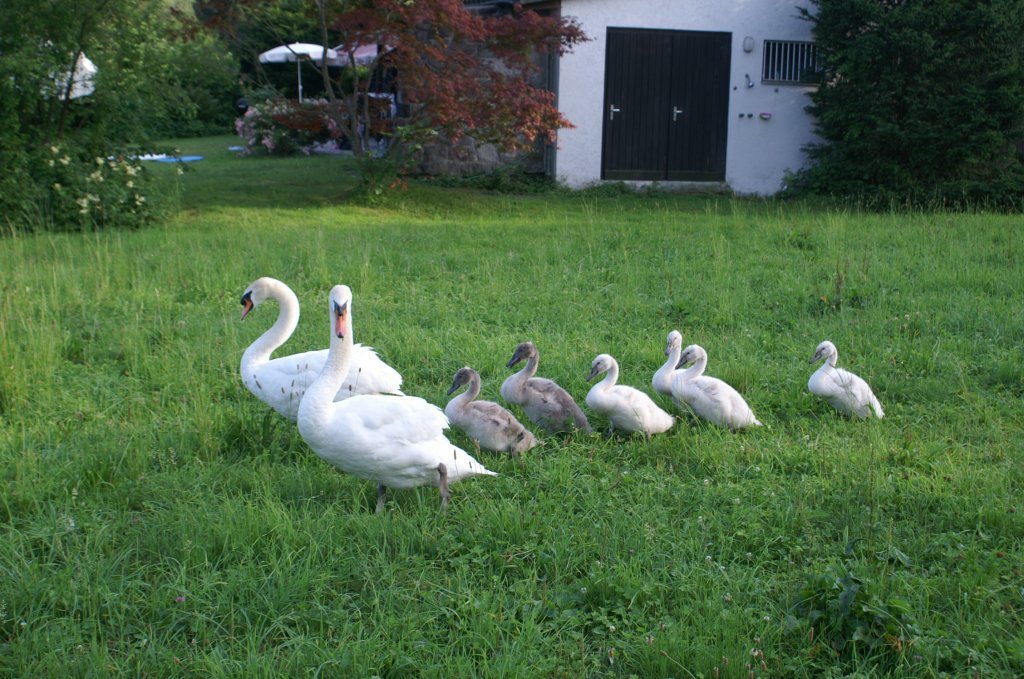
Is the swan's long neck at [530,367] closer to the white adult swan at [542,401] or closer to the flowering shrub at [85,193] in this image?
the white adult swan at [542,401]

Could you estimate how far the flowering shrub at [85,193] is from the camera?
11.9 meters

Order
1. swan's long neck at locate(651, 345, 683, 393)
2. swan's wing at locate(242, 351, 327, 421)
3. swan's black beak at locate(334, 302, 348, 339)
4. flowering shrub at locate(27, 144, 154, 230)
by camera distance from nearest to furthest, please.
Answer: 1. swan's black beak at locate(334, 302, 348, 339)
2. swan's wing at locate(242, 351, 327, 421)
3. swan's long neck at locate(651, 345, 683, 393)
4. flowering shrub at locate(27, 144, 154, 230)

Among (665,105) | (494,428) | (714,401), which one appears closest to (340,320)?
(494,428)

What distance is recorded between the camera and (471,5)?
18531 millimetres

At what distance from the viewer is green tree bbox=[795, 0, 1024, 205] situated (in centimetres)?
1530

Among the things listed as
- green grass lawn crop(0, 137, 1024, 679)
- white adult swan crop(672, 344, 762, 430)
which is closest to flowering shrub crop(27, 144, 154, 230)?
green grass lawn crop(0, 137, 1024, 679)

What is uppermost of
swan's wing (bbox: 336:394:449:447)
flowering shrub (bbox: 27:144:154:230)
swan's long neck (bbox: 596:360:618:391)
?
flowering shrub (bbox: 27:144:154:230)

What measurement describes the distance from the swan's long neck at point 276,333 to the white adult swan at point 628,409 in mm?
1952

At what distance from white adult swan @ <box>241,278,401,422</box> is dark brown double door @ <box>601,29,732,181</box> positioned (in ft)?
43.3

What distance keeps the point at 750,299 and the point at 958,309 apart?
67.5 inches

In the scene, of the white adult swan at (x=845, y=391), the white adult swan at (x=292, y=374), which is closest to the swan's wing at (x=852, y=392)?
the white adult swan at (x=845, y=391)

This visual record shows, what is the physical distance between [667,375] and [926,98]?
12.3 meters

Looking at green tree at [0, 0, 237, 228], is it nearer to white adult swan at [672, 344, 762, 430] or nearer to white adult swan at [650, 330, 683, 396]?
white adult swan at [650, 330, 683, 396]

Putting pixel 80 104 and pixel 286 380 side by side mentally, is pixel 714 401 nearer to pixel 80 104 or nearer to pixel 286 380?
pixel 286 380
